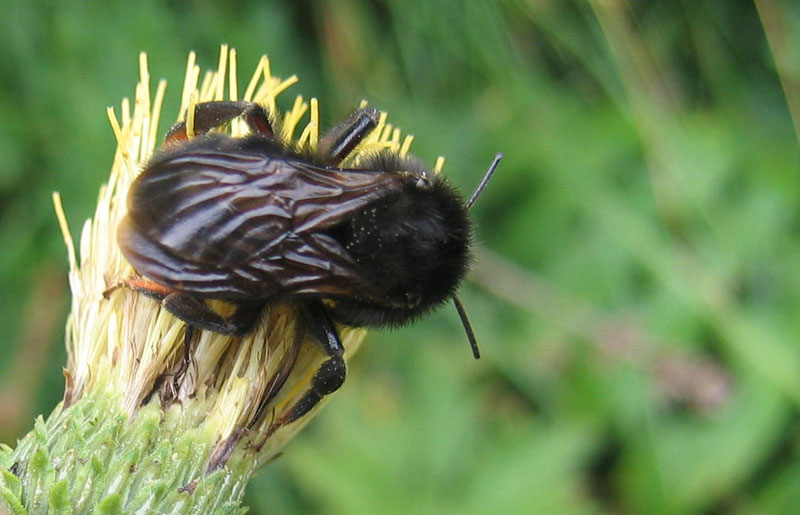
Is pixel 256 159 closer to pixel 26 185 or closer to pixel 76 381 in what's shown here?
pixel 76 381

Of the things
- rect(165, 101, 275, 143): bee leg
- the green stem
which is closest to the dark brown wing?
rect(165, 101, 275, 143): bee leg

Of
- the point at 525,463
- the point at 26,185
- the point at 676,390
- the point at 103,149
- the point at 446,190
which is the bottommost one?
the point at 525,463

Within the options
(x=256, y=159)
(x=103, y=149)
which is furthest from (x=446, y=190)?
(x=103, y=149)

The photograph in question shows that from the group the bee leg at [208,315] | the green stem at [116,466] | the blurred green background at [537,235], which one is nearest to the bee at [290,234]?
the bee leg at [208,315]

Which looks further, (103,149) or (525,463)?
(525,463)

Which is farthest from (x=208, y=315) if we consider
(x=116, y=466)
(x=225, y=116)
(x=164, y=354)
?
(x=225, y=116)

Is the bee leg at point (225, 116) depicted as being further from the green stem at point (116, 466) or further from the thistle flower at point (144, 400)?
the green stem at point (116, 466)

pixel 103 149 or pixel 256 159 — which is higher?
pixel 256 159
